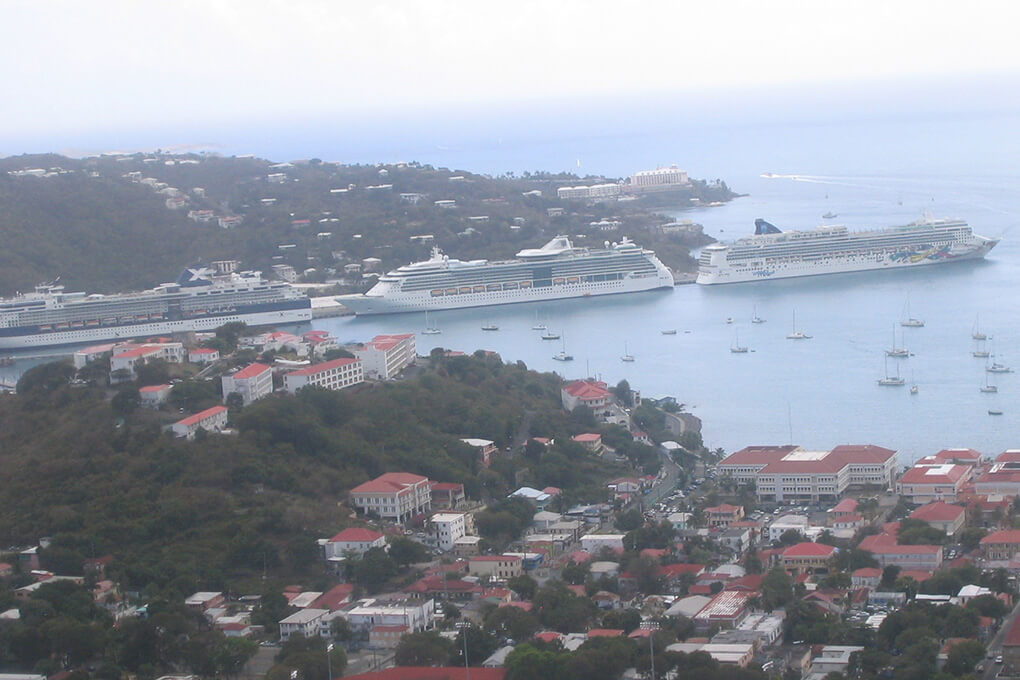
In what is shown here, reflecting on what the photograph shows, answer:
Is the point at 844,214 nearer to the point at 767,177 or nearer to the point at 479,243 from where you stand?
the point at 479,243

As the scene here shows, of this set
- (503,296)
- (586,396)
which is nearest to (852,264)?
(503,296)

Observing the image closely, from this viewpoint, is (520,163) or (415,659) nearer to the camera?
(415,659)

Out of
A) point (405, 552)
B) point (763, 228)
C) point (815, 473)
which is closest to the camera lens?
point (405, 552)

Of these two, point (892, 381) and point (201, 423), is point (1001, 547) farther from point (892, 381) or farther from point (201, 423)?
point (892, 381)

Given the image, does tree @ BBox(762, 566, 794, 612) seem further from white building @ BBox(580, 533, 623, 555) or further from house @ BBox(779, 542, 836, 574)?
white building @ BBox(580, 533, 623, 555)

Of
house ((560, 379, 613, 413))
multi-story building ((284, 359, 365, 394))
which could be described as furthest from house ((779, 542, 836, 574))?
multi-story building ((284, 359, 365, 394))

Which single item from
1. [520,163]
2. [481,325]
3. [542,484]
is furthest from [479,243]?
[520,163]
